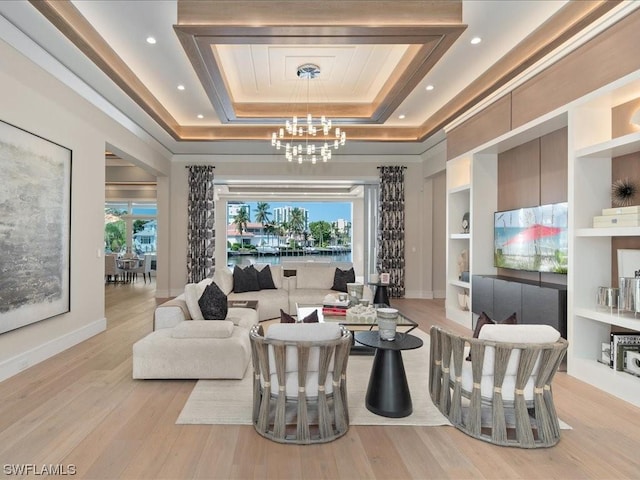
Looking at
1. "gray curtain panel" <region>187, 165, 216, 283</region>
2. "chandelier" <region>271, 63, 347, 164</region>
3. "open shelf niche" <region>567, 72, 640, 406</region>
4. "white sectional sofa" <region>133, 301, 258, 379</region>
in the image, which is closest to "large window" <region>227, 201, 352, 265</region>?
"gray curtain panel" <region>187, 165, 216, 283</region>

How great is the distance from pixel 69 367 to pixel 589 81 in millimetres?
5814

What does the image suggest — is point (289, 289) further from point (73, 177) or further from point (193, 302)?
point (73, 177)

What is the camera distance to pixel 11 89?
12.0ft

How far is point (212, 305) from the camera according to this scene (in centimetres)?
416

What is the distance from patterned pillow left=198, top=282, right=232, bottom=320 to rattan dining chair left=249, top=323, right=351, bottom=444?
1.65 meters

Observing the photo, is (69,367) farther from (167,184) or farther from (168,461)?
(167,184)

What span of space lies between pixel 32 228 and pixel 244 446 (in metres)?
3.18

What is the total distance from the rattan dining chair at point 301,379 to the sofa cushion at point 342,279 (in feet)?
13.4

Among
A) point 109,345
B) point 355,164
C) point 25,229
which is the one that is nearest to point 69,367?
point 109,345

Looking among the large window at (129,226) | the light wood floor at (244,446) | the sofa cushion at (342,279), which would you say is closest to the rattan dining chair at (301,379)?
the light wood floor at (244,446)

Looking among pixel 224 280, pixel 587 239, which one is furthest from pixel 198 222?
pixel 587 239

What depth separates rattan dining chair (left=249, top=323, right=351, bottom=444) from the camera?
249 cm

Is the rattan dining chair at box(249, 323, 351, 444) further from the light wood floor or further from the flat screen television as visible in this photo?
the flat screen television

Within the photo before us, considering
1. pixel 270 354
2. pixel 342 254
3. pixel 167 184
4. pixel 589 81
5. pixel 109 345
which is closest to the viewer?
pixel 270 354
